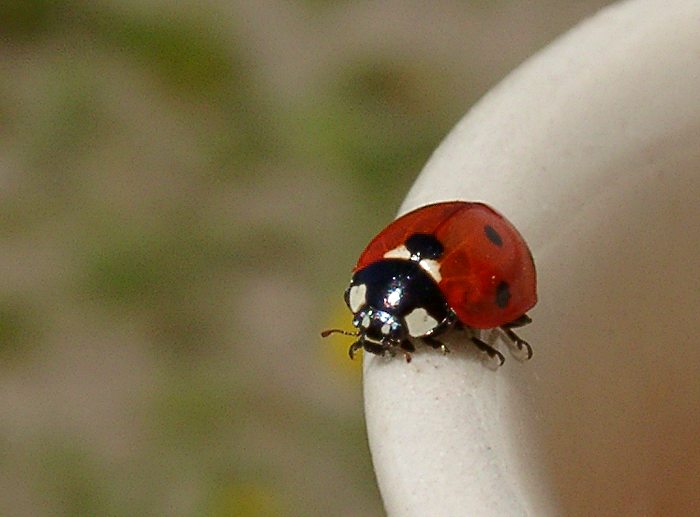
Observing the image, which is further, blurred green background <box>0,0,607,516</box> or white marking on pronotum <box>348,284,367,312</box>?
blurred green background <box>0,0,607,516</box>

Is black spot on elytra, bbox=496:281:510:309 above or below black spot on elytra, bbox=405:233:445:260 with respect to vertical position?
below

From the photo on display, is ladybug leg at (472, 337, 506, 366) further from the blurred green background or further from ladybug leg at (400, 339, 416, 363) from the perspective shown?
the blurred green background

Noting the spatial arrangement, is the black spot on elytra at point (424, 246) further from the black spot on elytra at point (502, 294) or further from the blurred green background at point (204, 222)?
the blurred green background at point (204, 222)

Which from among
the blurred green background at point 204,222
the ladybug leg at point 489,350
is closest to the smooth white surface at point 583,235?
the ladybug leg at point 489,350

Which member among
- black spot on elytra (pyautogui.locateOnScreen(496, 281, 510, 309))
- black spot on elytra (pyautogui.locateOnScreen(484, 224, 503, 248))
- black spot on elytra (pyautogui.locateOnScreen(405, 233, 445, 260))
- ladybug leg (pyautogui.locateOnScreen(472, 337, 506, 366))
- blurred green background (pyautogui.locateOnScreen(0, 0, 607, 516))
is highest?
blurred green background (pyautogui.locateOnScreen(0, 0, 607, 516))

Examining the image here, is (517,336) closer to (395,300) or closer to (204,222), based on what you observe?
(395,300)

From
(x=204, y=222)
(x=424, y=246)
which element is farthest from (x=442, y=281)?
(x=204, y=222)

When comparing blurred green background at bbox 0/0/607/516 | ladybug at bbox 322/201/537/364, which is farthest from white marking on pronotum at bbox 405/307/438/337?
blurred green background at bbox 0/0/607/516
